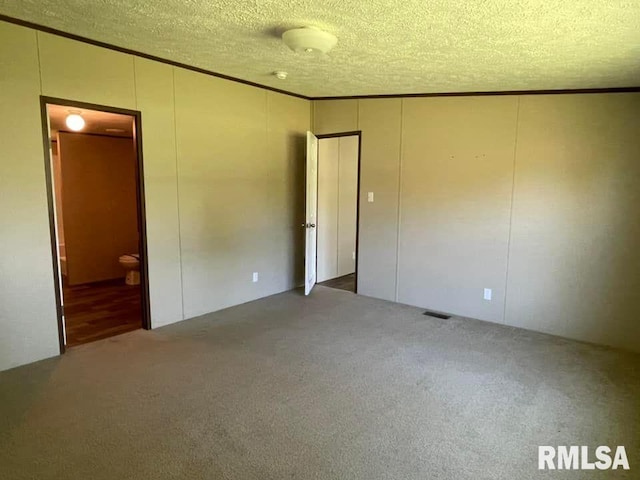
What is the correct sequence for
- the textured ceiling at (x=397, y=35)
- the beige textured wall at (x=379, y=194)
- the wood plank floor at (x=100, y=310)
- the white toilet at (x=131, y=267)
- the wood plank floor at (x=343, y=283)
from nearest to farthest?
the textured ceiling at (x=397, y=35)
the wood plank floor at (x=100, y=310)
the beige textured wall at (x=379, y=194)
the wood plank floor at (x=343, y=283)
the white toilet at (x=131, y=267)

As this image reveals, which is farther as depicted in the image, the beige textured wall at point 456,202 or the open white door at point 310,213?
the open white door at point 310,213

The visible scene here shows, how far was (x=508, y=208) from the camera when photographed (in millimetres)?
4340

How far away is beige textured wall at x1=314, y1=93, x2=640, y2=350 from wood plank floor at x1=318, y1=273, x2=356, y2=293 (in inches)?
14.7

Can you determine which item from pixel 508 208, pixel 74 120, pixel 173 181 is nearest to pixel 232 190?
pixel 173 181

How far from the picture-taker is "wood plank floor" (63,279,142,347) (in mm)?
4082

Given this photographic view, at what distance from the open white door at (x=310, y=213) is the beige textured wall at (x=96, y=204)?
2470 mm

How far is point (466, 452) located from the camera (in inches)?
90.9

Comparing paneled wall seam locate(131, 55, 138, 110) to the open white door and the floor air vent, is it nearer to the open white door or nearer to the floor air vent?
the open white door

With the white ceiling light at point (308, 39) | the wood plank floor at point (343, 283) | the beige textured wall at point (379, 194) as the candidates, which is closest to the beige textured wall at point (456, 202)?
the beige textured wall at point (379, 194)

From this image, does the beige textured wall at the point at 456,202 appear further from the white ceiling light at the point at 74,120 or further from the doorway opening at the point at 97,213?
the white ceiling light at the point at 74,120

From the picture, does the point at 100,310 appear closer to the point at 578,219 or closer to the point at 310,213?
the point at 310,213

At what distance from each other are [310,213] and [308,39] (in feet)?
9.01

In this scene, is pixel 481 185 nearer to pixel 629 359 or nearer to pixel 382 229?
pixel 382 229

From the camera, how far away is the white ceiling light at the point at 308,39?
9.08 feet
